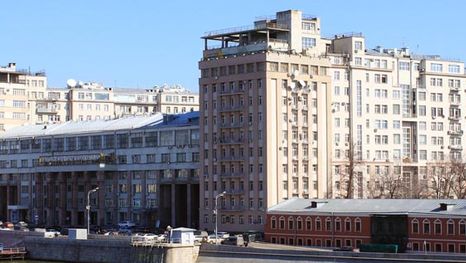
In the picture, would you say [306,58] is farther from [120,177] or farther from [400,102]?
[120,177]

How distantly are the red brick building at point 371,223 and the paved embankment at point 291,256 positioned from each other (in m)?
4.75

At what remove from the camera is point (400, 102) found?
174m

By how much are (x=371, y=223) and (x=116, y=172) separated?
2576 inches

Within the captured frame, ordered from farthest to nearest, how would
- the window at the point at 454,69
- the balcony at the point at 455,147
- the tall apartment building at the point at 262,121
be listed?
the window at the point at 454,69
the balcony at the point at 455,147
the tall apartment building at the point at 262,121

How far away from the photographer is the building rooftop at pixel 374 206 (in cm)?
12106

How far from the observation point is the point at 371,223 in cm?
12538

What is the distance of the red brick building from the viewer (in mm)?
119312

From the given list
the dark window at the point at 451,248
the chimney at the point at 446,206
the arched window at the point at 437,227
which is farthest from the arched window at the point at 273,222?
the dark window at the point at 451,248

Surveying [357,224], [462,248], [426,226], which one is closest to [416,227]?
[426,226]

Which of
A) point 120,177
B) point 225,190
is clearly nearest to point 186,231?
point 225,190

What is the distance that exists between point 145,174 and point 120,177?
7173 mm

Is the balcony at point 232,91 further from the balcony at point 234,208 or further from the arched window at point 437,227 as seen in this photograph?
the arched window at point 437,227

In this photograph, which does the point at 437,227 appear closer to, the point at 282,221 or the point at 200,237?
the point at 282,221

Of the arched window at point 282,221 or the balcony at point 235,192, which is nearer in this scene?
the arched window at point 282,221
